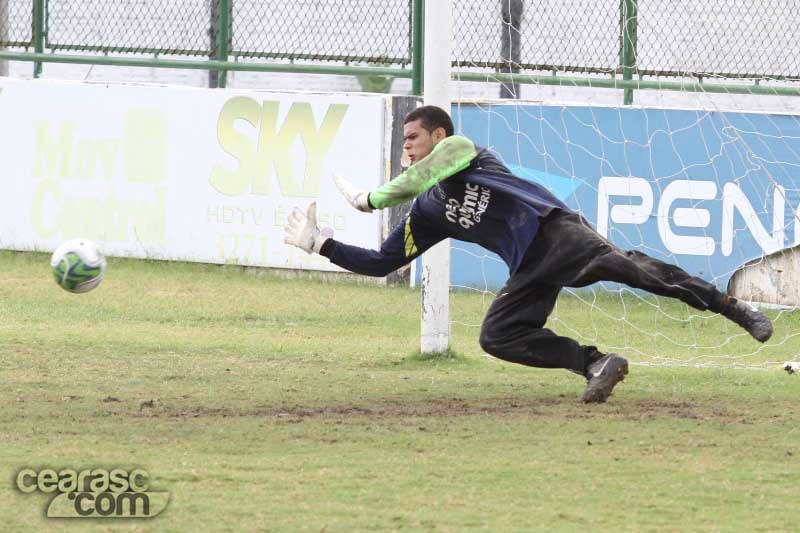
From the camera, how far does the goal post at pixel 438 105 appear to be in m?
9.92

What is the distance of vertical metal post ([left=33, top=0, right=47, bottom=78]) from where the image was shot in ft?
50.3

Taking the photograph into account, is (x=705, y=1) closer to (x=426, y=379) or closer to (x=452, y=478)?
(x=426, y=379)

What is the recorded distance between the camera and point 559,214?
8211 millimetres

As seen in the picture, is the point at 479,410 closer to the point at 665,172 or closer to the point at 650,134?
the point at 665,172

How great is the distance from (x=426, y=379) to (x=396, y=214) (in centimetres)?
484

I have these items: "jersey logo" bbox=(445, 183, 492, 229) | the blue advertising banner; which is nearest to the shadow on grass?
"jersey logo" bbox=(445, 183, 492, 229)

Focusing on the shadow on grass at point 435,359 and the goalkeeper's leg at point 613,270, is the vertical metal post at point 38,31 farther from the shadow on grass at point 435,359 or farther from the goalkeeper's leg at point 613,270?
the goalkeeper's leg at point 613,270

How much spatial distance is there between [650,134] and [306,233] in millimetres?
5638

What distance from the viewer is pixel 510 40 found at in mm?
13781

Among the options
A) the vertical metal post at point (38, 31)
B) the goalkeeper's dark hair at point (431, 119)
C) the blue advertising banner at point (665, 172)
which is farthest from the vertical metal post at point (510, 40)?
the goalkeeper's dark hair at point (431, 119)

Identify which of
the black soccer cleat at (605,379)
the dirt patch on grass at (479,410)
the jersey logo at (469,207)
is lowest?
the dirt patch on grass at (479,410)

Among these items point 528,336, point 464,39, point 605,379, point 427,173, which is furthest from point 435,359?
point 464,39

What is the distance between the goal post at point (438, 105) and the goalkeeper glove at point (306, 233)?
1518 millimetres

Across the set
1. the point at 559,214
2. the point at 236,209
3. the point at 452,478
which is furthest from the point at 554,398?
the point at 236,209
